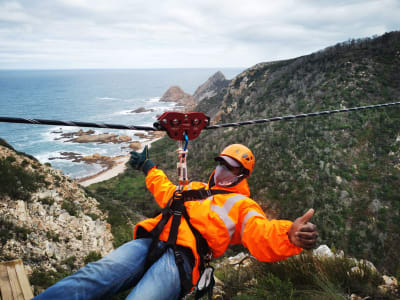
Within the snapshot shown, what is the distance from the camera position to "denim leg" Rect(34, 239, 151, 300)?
2.13 m

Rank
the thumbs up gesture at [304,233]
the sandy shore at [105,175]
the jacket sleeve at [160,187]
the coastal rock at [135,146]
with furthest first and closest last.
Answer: the coastal rock at [135,146], the sandy shore at [105,175], the jacket sleeve at [160,187], the thumbs up gesture at [304,233]

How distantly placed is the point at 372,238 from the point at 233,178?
13.4m

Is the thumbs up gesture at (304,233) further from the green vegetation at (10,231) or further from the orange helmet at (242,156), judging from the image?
the green vegetation at (10,231)

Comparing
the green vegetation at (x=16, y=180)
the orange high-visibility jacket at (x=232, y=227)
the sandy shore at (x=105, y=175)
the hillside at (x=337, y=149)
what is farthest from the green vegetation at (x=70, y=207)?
the sandy shore at (x=105, y=175)

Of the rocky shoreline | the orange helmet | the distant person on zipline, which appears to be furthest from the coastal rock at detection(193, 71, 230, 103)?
the distant person on zipline

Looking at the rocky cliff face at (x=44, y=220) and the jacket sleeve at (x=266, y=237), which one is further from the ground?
the jacket sleeve at (x=266, y=237)

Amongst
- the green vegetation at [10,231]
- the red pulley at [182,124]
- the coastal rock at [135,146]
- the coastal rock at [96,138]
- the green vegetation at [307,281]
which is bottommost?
the coastal rock at [135,146]

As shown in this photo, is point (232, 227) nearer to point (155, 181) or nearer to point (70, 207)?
point (155, 181)

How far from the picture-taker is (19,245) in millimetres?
6496

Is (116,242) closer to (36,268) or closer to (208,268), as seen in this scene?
(36,268)

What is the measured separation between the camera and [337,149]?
18016mm

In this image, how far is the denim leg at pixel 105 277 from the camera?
213 cm

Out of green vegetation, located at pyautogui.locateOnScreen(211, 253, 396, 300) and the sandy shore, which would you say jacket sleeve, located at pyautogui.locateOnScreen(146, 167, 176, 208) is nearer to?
green vegetation, located at pyautogui.locateOnScreen(211, 253, 396, 300)

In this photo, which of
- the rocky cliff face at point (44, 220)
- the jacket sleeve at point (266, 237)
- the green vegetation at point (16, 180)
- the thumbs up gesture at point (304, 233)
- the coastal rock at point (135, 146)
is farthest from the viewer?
the coastal rock at point (135, 146)
